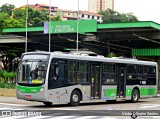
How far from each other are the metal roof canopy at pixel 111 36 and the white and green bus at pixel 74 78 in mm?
12842

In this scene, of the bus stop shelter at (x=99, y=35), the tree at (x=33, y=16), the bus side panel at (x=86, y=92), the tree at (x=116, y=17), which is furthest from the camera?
the tree at (x=116, y=17)

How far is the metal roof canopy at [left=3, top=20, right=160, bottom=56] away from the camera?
132 feet

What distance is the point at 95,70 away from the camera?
77.4 feet

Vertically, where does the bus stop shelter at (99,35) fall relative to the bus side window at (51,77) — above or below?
above

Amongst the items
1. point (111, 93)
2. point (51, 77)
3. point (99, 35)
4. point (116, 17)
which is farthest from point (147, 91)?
point (116, 17)

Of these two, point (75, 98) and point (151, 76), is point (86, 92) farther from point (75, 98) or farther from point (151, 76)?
point (151, 76)

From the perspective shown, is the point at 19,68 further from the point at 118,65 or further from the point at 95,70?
the point at 118,65

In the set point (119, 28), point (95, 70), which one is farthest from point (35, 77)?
point (119, 28)

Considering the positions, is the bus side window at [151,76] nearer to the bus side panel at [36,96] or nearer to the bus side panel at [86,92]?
the bus side panel at [86,92]

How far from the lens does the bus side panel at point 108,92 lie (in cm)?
2403

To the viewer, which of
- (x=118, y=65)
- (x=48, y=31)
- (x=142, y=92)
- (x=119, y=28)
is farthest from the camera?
(x=48, y=31)

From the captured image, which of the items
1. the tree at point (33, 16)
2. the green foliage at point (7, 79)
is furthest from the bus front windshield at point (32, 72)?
the tree at point (33, 16)

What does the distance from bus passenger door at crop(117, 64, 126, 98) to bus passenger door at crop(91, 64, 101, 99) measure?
85.2 inches

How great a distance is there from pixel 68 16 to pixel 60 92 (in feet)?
533
